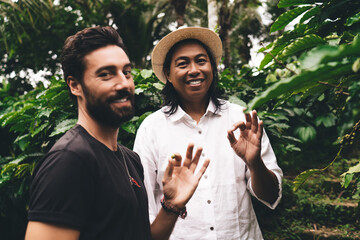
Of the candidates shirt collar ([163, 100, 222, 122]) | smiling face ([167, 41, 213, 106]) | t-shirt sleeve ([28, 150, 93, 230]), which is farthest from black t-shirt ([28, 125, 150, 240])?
smiling face ([167, 41, 213, 106])

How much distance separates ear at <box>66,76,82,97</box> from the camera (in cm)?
121

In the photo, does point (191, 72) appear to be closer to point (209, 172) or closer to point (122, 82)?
point (209, 172)

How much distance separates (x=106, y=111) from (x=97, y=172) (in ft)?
0.85

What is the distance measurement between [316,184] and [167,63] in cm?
356

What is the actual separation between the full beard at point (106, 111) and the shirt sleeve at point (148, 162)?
63 cm

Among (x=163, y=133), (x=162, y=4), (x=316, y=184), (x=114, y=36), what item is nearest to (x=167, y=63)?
(x=163, y=133)

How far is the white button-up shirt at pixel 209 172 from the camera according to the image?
1672 mm

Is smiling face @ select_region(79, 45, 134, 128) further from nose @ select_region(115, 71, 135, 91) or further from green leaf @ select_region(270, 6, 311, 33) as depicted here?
green leaf @ select_region(270, 6, 311, 33)

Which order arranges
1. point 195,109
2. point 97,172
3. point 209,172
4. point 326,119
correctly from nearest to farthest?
point 97,172
point 209,172
point 195,109
point 326,119

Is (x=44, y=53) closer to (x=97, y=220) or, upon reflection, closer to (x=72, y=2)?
(x=72, y=2)

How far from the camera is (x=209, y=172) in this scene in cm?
177

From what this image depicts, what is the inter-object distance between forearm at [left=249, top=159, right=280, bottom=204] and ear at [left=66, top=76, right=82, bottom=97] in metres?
0.99

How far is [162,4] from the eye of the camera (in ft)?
35.8

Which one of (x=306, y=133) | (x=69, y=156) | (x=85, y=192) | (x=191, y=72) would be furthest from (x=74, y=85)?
(x=306, y=133)
